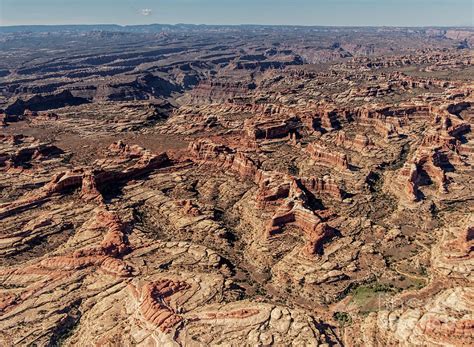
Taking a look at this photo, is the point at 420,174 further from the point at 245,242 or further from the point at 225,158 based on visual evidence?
the point at 245,242

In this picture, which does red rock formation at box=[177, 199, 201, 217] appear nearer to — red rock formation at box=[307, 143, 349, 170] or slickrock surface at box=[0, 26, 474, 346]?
slickrock surface at box=[0, 26, 474, 346]

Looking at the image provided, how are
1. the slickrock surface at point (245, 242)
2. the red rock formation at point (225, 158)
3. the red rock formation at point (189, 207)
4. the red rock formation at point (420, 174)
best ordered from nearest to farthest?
the slickrock surface at point (245, 242) → the red rock formation at point (189, 207) → the red rock formation at point (420, 174) → the red rock formation at point (225, 158)

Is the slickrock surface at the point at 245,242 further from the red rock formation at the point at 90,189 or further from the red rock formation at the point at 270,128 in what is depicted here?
the red rock formation at the point at 270,128

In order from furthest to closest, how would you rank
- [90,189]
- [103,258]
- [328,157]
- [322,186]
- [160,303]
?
[328,157]
[322,186]
[90,189]
[103,258]
[160,303]

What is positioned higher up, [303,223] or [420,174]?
[420,174]

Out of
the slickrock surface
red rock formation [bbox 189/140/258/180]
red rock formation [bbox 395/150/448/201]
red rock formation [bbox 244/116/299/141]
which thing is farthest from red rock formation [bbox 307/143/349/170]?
red rock formation [bbox 244/116/299/141]

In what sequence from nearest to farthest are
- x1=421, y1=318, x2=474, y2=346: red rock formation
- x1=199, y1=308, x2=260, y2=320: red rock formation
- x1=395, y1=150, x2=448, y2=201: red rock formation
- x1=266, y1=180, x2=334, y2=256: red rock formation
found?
x1=421, y1=318, x2=474, y2=346: red rock formation → x1=199, y1=308, x2=260, y2=320: red rock formation → x1=266, y1=180, x2=334, y2=256: red rock formation → x1=395, y1=150, x2=448, y2=201: red rock formation

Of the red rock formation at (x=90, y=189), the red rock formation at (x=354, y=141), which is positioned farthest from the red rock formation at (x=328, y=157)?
the red rock formation at (x=90, y=189)

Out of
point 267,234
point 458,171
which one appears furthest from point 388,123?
point 267,234

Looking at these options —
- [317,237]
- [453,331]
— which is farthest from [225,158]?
[453,331]
